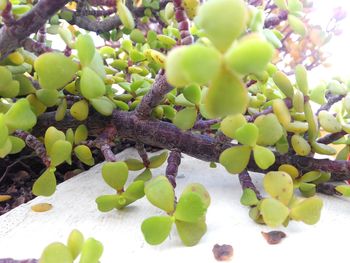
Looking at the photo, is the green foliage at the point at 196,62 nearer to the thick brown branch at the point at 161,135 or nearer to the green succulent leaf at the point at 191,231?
the green succulent leaf at the point at 191,231

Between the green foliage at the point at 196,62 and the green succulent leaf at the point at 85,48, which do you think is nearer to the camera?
the green foliage at the point at 196,62

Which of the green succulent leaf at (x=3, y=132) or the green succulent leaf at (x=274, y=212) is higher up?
the green succulent leaf at (x=3, y=132)

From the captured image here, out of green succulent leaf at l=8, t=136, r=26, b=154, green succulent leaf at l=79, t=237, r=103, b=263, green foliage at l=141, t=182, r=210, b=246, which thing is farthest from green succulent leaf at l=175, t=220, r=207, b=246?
green succulent leaf at l=8, t=136, r=26, b=154

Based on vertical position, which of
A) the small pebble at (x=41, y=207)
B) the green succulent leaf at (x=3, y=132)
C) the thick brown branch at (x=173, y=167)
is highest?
the green succulent leaf at (x=3, y=132)

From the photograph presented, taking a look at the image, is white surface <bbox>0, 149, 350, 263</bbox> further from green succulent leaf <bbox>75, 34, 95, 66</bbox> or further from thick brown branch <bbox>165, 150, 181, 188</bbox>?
green succulent leaf <bbox>75, 34, 95, 66</bbox>

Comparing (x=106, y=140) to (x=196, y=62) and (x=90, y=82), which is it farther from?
(x=196, y=62)

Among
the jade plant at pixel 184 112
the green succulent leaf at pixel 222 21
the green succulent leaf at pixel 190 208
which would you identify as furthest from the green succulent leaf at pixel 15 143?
the green succulent leaf at pixel 222 21

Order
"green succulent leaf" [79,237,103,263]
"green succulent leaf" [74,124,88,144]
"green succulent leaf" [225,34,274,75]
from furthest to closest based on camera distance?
1. "green succulent leaf" [74,124,88,144]
2. "green succulent leaf" [79,237,103,263]
3. "green succulent leaf" [225,34,274,75]
